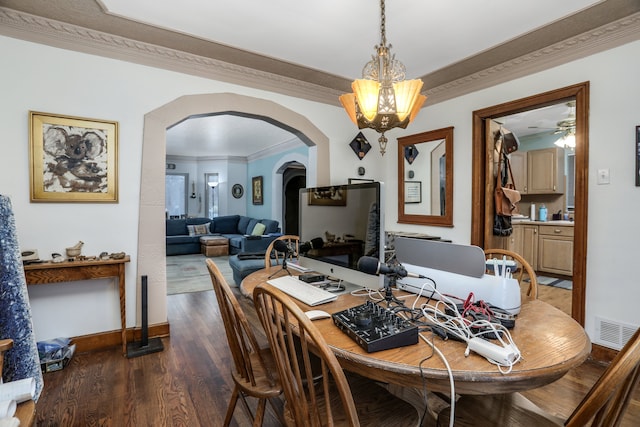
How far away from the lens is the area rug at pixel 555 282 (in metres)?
4.23

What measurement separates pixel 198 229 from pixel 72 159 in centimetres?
533

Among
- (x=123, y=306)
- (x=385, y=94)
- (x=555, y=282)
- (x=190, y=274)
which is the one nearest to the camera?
(x=385, y=94)

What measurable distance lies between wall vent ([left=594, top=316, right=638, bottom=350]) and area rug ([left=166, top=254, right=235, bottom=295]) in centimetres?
417

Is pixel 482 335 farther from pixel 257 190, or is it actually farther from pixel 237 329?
pixel 257 190

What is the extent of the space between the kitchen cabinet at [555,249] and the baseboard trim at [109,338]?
5234 millimetres

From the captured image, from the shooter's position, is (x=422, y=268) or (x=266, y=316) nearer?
(x=266, y=316)

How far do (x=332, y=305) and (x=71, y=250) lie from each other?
7.18 feet

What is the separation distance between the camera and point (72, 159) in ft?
7.92

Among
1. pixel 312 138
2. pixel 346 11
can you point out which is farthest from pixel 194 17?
pixel 312 138

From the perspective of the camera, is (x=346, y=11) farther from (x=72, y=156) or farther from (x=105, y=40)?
(x=72, y=156)

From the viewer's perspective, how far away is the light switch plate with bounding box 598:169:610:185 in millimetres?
2334

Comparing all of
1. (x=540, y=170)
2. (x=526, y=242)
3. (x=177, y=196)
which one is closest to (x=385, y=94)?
(x=526, y=242)

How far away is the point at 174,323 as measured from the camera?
10.2ft

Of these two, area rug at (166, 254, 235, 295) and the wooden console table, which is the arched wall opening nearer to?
the wooden console table
